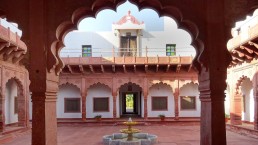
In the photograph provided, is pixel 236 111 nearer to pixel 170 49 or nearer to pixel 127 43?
pixel 170 49

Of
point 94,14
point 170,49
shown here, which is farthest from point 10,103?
point 94,14

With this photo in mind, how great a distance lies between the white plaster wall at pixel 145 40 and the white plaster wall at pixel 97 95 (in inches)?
96.3

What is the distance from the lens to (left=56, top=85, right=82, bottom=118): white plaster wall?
20859 millimetres

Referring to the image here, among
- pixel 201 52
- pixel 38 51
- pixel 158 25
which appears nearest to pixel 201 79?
pixel 201 52

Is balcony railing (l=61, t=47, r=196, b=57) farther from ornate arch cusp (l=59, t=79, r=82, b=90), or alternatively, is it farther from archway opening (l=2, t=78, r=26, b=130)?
archway opening (l=2, t=78, r=26, b=130)

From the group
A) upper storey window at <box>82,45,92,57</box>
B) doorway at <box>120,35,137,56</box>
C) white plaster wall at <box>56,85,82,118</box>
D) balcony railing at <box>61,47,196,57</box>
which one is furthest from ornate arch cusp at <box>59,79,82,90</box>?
doorway at <box>120,35,137,56</box>

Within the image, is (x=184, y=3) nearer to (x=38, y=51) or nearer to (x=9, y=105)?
(x=38, y=51)

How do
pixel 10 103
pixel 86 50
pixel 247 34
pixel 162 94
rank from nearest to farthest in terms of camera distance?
1. pixel 247 34
2. pixel 10 103
3. pixel 162 94
4. pixel 86 50

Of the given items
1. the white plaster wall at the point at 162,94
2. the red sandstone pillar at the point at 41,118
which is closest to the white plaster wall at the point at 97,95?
the white plaster wall at the point at 162,94

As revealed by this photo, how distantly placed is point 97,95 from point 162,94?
4.57 meters

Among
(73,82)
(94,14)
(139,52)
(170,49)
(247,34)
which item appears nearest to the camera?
(94,14)

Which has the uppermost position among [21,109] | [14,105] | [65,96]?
[65,96]

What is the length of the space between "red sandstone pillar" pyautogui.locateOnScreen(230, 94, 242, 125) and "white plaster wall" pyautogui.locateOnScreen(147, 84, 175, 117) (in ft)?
15.6

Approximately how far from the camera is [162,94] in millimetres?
21297
